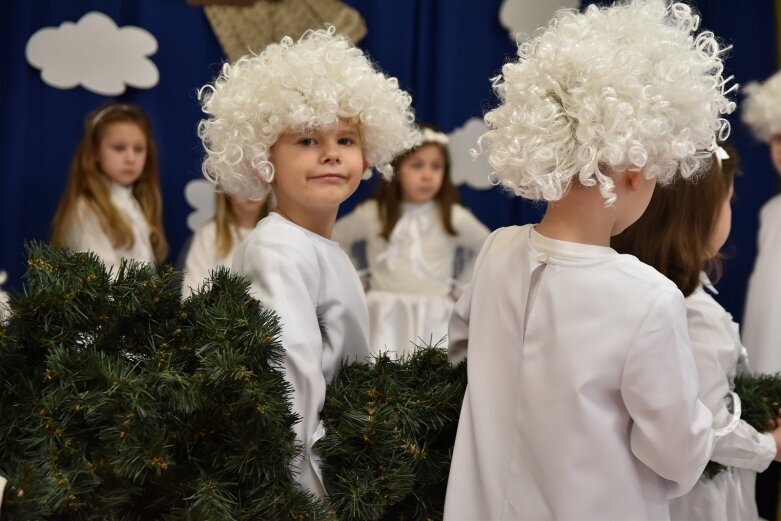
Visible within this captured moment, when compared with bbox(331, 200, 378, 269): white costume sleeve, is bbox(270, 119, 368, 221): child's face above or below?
above

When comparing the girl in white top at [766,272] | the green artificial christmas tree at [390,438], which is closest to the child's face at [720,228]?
the green artificial christmas tree at [390,438]

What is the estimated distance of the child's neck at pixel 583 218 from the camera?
5.44 ft

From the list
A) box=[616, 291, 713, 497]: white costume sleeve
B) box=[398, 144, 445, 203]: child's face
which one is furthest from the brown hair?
box=[616, 291, 713, 497]: white costume sleeve

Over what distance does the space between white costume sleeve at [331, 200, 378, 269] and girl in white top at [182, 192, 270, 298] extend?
18.7 inches

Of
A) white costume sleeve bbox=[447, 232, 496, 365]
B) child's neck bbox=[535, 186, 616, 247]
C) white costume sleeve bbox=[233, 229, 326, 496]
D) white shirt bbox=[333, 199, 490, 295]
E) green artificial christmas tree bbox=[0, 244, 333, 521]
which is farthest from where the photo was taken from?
white shirt bbox=[333, 199, 490, 295]

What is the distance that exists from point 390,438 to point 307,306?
34cm

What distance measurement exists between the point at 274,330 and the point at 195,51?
3.74m

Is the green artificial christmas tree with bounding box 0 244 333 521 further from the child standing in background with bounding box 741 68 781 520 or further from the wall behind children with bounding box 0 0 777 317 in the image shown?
the wall behind children with bounding box 0 0 777 317

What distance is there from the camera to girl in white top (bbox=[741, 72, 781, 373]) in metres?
3.66

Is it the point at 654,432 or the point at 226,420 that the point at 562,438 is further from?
the point at 226,420

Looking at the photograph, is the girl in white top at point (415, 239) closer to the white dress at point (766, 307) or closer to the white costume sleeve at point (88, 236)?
the white costume sleeve at point (88, 236)

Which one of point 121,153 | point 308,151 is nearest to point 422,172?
point 121,153

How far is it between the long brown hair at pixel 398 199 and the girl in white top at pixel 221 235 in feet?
2.14

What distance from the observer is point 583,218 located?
5.48 feet
